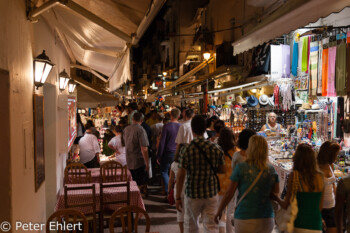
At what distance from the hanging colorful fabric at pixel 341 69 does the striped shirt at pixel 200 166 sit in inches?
98.1

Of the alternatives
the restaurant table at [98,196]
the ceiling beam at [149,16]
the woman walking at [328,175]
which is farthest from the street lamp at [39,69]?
the woman walking at [328,175]

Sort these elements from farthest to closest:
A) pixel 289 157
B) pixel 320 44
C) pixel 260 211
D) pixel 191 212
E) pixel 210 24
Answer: pixel 210 24 < pixel 289 157 < pixel 320 44 < pixel 191 212 < pixel 260 211

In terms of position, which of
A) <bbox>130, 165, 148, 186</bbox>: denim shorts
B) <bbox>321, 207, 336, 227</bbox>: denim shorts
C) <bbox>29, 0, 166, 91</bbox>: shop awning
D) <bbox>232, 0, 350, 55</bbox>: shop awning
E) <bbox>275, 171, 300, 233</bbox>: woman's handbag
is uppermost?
<bbox>29, 0, 166, 91</bbox>: shop awning

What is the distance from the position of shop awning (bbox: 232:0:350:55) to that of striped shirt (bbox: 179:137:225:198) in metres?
1.85

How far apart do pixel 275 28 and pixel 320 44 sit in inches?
97.2

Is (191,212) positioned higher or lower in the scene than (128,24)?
lower

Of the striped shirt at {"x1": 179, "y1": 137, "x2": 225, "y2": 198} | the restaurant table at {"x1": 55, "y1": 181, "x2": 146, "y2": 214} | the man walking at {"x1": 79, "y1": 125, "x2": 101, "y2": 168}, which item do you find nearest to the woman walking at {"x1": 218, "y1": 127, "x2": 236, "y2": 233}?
the striped shirt at {"x1": 179, "y1": 137, "x2": 225, "y2": 198}

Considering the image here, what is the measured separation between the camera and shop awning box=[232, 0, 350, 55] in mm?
3545

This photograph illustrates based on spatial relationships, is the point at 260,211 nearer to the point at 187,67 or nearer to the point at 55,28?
the point at 55,28

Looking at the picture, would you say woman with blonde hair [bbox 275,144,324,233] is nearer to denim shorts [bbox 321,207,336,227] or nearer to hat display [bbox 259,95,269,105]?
denim shorts [bbox 321,207,336,227]

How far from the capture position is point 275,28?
187 inches

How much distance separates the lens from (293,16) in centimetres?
424

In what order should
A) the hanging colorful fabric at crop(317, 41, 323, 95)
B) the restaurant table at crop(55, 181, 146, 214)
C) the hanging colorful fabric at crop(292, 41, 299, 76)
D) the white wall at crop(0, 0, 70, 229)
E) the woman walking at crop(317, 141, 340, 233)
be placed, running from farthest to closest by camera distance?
the hanging colorful fabric at crop(292, 41, 299, 76) < the hanging colorful fabric at crop(317, 41, 323, 95) < the restaurant table at crop(55, 181, 146, 214) < the woman walking at crop(317, 141, 340, 233) < the white wall at crop(0, 0, 70, 229)

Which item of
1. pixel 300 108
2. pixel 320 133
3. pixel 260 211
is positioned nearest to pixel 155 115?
pixel 300 108
